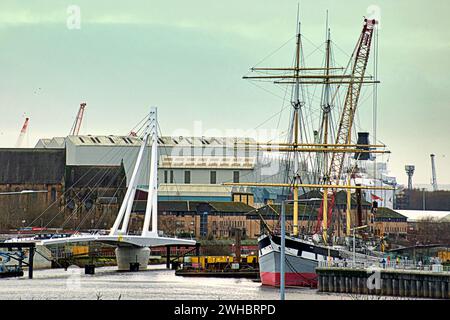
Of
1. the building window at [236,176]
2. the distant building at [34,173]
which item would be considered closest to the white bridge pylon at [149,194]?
the distant building at [34,173]

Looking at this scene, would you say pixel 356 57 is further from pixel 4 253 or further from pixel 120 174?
pixel 120 174

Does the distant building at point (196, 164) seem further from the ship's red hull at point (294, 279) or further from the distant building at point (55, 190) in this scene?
the ship's red hull at point (294, 279)

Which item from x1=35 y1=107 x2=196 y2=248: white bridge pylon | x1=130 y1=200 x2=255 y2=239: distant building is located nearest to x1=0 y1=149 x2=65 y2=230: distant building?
x1=130 y1=200 x2=255 y2=239: distant building

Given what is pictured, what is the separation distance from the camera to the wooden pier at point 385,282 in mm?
60000

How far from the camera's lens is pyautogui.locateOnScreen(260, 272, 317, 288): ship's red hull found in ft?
245

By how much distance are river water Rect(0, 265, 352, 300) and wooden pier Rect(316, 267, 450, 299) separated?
1.41 metres

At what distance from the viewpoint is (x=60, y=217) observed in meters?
154

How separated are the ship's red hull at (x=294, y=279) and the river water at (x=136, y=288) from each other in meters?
1.04

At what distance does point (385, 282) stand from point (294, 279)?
1311 centimetres

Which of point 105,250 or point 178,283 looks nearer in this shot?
point 178,283

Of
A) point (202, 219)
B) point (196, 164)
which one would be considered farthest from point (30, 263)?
point (196, 164)
